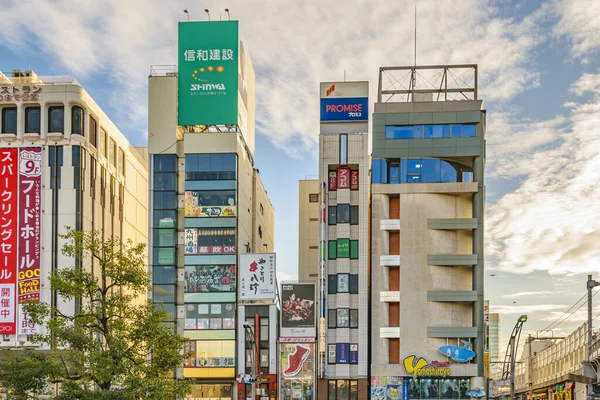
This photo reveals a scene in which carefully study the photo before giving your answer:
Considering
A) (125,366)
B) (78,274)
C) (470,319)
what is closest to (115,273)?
(78,274)

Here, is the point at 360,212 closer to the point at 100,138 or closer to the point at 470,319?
the point at 470,319

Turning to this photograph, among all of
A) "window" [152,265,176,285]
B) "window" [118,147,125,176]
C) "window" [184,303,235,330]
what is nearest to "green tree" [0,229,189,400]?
"window" [184,303,235,330]

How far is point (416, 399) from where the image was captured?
8275cm

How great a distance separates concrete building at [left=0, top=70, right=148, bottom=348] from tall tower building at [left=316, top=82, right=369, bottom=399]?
28.8 m

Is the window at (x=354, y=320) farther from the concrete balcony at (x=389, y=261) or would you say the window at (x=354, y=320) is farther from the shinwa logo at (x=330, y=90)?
the shinwa logo at (x=330, y=90)

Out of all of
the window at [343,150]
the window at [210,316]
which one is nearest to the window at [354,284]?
the window at [343,150]

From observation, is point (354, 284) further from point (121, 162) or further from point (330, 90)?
point (121, 162)

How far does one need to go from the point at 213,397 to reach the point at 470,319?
30.3 meters

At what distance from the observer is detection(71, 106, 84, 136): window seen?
9656 cm

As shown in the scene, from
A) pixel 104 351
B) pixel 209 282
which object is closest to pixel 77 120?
pixel 209 282

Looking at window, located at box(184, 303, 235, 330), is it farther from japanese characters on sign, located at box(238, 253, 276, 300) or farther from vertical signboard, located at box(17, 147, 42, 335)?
vertical signboard, located at box(17, 147, 42, 335)

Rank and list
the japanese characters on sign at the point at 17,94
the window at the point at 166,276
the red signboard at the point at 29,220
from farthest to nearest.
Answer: the japanese characters on sign at the point at 17,94 → the window at the point at 166,276 → the red signboard at the point at 29,220

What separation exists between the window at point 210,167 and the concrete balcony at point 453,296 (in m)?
27.2

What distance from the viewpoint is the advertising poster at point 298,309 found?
289 feet
